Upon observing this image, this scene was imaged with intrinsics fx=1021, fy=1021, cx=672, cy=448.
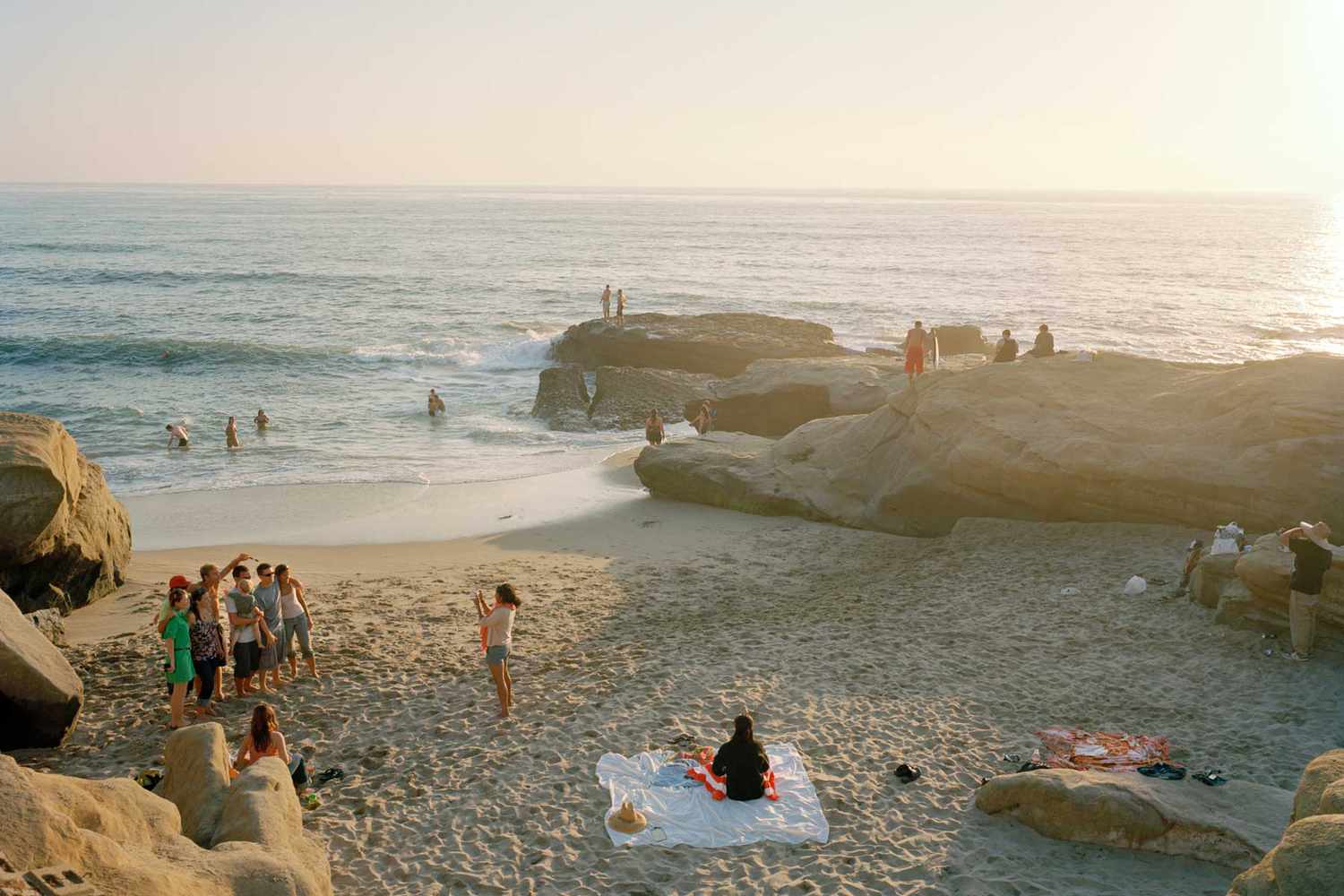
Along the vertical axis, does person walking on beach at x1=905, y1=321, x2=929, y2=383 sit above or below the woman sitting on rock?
above

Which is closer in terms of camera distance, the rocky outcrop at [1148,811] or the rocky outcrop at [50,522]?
the rocky outcrop at [1148,811]

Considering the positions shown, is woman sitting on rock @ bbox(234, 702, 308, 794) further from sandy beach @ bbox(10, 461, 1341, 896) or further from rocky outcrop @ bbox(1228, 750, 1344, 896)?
rocky outcrop @ bbox(1228, 750, 1344, 896)

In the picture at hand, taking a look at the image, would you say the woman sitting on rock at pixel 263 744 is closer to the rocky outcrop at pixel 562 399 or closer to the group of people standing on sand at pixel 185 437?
the group of people standing on sand at pixel 185 437

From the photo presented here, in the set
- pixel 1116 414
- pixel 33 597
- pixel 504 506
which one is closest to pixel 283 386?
pixel 504 506

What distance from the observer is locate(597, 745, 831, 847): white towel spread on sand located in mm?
8484

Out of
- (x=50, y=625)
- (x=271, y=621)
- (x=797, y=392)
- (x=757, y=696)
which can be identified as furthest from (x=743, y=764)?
(x=797, y=392)

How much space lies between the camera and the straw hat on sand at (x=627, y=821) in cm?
857

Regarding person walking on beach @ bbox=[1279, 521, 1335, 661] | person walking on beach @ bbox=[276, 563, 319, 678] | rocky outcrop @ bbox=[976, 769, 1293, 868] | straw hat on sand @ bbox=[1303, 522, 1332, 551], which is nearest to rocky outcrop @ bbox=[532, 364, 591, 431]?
person walking on beach @ bbox=[276, 563, 319, 678]

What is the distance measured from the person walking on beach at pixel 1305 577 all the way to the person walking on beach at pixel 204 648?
11.7 metres

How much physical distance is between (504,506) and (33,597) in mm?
9015

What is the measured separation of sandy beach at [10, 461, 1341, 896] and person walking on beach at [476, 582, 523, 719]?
359 mm

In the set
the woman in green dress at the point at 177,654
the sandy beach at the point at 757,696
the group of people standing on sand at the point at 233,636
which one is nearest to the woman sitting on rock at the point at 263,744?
the group of people standing on sand at the point at 233,636

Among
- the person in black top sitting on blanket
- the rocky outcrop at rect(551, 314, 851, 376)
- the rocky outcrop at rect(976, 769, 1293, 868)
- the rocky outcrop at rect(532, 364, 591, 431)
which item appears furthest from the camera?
the rocky outcrop at rect(551, 314, 851, 376)

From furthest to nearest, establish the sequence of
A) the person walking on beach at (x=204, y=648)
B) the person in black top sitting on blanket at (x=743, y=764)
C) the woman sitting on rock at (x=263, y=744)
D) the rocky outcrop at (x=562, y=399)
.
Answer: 1. the rocky outcrop at (x=562, y=399)
2. the person walking on beach at (x=204, y=648)
3. the person in black top sitting on blanket at (x=743, y=764)
4. the woman sitting on rock at (x=263, y=744)
